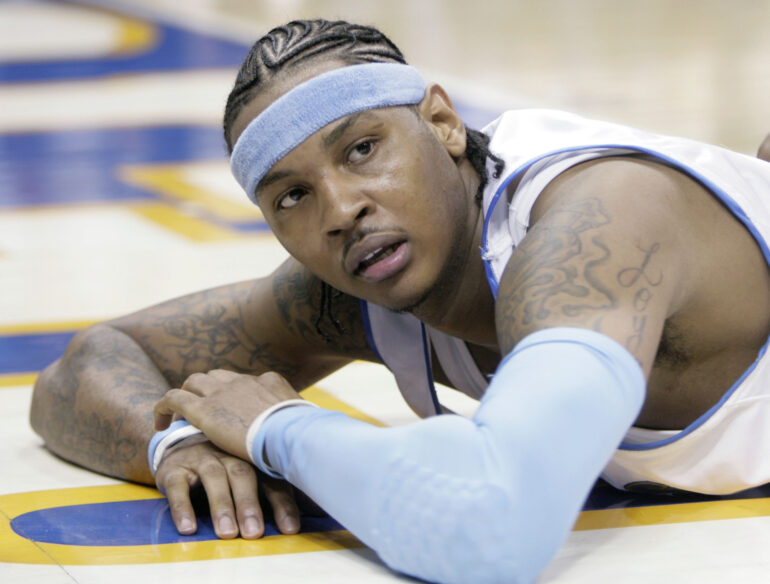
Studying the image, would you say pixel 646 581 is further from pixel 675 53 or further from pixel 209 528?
pixel 675 53

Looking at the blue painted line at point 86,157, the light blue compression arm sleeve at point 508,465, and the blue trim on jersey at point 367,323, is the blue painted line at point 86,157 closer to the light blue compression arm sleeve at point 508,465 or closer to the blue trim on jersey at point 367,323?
the blue trim on jersey at point 367,323

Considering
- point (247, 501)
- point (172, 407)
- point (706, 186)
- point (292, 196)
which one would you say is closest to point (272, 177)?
point (292, 196)

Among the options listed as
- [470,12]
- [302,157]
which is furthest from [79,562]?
[470,12]

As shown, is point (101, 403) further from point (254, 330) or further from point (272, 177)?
point (272, 177)

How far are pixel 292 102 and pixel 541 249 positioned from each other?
27.1 inches

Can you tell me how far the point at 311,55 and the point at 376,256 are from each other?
49 centimetres

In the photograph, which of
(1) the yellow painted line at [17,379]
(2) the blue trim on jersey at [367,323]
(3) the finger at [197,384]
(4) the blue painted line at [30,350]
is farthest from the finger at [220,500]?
(4) the blue painted line at [30,350]

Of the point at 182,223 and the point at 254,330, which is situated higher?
the point at 254,330

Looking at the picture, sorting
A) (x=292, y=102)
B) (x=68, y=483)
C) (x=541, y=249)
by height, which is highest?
(x=292, y=102)

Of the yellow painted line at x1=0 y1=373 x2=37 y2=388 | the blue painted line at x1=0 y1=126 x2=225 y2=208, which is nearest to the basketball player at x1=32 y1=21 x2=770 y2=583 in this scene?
the yellow painted line at x1=0 y1=373 x2=37 y2=388

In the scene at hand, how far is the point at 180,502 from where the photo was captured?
273cm

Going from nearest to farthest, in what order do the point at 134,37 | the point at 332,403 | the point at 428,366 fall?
the point at 428,366 < the point at 332,403 < the point at 134,37

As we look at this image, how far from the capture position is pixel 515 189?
2.74m

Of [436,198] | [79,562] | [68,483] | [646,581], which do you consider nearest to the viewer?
[646,581]
